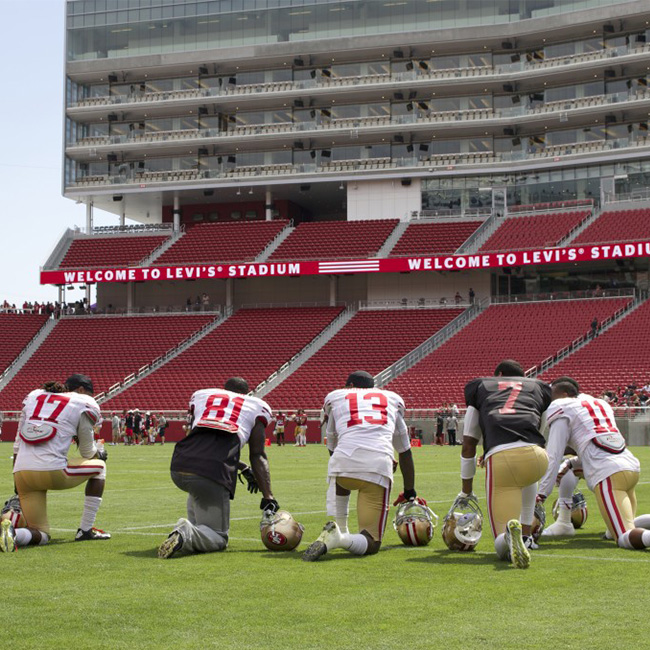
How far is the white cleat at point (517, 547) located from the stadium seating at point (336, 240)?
51486 mm

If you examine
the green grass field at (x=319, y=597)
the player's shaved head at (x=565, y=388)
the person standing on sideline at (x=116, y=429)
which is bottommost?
the person standing on sideline at (x=116, y=429)

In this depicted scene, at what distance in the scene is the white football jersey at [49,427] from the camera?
11398 millimetres

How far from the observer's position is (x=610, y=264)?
191 ft

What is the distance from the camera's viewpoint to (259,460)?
35.6 ft

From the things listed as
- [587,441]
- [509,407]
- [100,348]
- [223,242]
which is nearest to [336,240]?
[223,242]

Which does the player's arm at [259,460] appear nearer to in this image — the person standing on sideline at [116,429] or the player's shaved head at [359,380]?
the player's shaved head at [359,380]

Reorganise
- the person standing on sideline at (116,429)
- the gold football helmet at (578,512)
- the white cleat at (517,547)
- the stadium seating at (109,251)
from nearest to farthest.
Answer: the white cleat at (517,547) → the gold football helmet at (578,512) → the person standing on sideline at (116,429) → the stadium seating at (109,251)

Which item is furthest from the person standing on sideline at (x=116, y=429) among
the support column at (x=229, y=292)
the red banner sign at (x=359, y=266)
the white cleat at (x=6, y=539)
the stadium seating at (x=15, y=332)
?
the white cleat at (x=6, y=539)

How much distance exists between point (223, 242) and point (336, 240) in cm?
731

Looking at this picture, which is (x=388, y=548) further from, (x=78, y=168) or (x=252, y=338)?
(x=78, y=168)

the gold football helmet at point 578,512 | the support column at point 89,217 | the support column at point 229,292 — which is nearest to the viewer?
the gold football helmet at point 578,512

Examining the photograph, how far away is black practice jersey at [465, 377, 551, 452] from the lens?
33.5ft

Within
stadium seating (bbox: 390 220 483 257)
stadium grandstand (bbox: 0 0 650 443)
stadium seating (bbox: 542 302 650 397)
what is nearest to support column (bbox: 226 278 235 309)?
stadium grandstand (bbox: 0 0 650 443)

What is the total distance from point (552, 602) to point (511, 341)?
4455 centimetres
